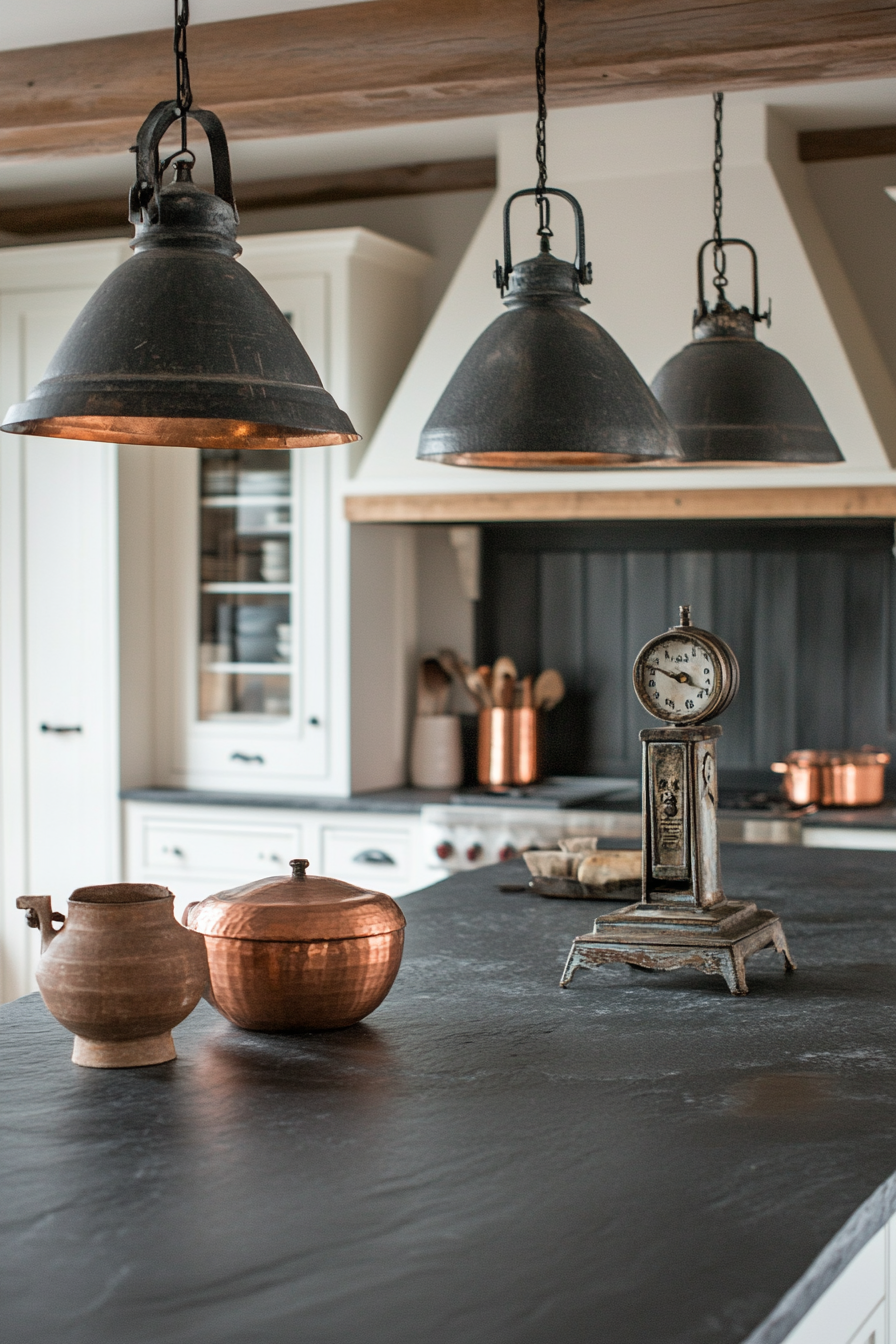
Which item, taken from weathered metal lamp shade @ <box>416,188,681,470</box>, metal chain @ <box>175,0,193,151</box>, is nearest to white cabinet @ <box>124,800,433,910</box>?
weathered metal lamp shade @ <box>416,188,681,470</box>

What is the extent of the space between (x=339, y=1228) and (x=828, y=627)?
3573 mm

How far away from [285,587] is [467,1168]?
3356 mm

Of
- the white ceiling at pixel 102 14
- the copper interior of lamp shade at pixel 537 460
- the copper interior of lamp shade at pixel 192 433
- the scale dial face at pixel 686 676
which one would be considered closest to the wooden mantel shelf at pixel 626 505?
the white ceiling at pixel 102 14

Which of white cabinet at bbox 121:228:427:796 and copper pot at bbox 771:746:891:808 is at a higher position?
white cabinet at bbox 121:228:427:796

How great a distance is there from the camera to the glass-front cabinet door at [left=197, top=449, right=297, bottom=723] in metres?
4.51

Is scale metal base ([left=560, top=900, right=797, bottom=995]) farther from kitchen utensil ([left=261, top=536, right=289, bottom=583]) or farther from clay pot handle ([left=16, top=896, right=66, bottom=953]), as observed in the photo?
kitchen utensil ([left=261, top=536, right=289, bottom=583])

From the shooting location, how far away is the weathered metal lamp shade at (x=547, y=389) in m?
1.82

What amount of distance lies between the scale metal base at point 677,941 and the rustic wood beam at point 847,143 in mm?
2938

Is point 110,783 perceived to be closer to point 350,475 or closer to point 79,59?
point 350,475

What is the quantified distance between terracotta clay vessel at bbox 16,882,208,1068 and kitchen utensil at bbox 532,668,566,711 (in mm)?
3199

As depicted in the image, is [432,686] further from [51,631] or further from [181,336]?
[181,336]

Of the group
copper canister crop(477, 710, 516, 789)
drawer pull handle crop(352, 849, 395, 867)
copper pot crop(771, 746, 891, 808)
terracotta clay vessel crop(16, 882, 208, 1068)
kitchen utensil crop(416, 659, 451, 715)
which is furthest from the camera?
kitchen utensil crop(416, 659, 451, 715)

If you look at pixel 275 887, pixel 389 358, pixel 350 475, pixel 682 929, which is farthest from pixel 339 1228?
pixel 389 358

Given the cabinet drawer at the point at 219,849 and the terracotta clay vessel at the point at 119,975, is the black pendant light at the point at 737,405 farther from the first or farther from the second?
the cabinet drawer at the point at 219,849
